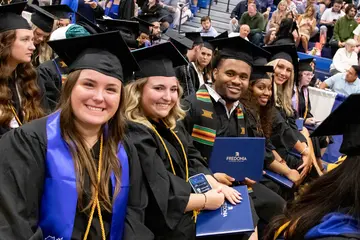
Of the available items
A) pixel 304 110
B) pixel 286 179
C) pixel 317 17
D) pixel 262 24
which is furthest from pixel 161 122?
pixel 317 17

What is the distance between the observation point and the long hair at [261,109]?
3865mm

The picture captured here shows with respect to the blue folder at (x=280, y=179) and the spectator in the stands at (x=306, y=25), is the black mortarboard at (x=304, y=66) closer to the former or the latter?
the blue folder at (x=280, y=179)

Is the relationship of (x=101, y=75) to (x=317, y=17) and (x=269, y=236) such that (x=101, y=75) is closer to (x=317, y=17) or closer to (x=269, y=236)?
(x=269, y=236)

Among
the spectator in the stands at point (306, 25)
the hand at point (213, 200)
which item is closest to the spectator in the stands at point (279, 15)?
the spectator in the stands at point (306, 25)

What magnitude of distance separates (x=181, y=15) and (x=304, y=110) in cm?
744

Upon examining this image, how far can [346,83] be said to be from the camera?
287 inches

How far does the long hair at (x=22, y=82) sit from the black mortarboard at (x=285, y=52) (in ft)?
8.03

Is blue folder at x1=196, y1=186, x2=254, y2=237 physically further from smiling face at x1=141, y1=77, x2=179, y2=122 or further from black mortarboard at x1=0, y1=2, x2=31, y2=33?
black mortarboard at x1=0, y1=2, x2=31, y2=33

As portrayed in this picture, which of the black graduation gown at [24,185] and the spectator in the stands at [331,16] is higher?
the spectator in the stands at [331,16]

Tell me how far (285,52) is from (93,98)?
310 cm

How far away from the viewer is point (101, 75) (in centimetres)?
197

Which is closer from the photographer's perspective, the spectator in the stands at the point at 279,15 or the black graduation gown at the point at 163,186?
the black graduation gown at the point at 163,186

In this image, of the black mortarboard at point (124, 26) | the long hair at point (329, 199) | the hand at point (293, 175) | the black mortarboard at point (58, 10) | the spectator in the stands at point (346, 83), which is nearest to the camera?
the long hair at point (329, 199)

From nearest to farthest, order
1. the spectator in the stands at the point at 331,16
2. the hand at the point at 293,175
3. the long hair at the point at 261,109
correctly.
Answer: the long hair at the point at 261,109 < the hand at the point at 293,175 < the spectator in the stands at the point at 331,16
